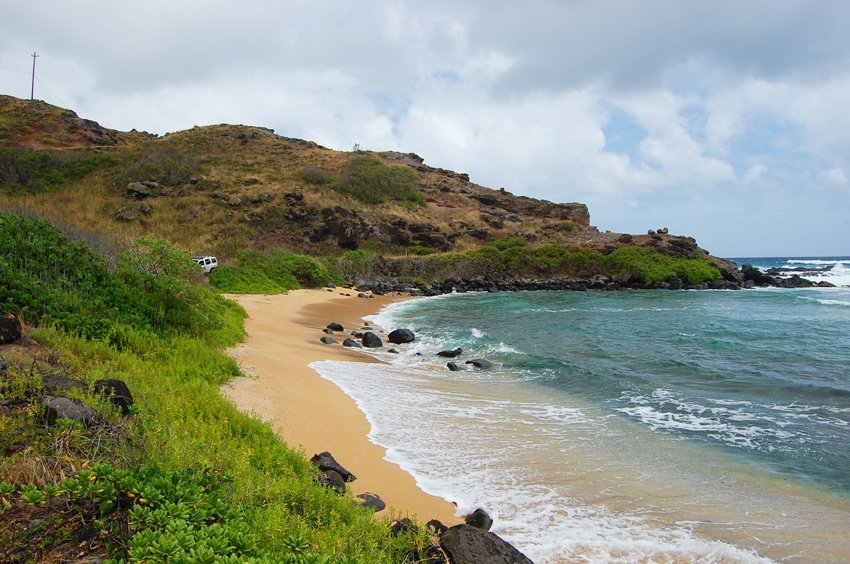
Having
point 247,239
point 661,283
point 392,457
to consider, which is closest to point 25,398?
point 392,457

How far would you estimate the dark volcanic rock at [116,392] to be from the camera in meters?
5.41

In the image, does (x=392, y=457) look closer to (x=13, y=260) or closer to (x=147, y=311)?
(x=147, y=311)

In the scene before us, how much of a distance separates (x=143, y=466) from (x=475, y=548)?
113 inches

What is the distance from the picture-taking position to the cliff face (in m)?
44.9

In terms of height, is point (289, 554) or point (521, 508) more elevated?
point (289, 554)

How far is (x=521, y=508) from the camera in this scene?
20.3 ft

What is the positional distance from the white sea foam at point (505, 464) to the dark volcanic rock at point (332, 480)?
1.16m

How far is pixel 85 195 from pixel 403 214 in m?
30.5

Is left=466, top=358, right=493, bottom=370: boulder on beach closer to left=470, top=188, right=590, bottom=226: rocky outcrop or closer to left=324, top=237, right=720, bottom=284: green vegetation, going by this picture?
left=324, top=237, right=720, bottom=284: green vegetation

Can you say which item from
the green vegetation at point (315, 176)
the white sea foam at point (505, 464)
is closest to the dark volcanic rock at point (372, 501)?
the white sea foam at point (505, 464)

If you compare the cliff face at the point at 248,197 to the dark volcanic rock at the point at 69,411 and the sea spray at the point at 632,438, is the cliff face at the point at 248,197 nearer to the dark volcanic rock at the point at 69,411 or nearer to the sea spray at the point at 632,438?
the sea spray at the point at 632,438

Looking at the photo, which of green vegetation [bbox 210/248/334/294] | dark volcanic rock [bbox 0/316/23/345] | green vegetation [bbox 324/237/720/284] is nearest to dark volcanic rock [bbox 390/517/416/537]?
dark volcanic rock [bbox 0/316/23/345]

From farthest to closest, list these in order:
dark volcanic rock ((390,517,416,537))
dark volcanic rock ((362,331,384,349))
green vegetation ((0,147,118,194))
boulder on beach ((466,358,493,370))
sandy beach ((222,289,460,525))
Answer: green vegetation ((0,147,118,194)) < dark volcanic rock ((362,331,384,349)) < boulder on beach ((466,358,493,370)) < sandy beach ((222,289,460,525)) < dark volcanic rock ((390,517,416,537))

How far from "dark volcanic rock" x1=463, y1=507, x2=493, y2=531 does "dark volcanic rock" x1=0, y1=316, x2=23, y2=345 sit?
6.71 meters
